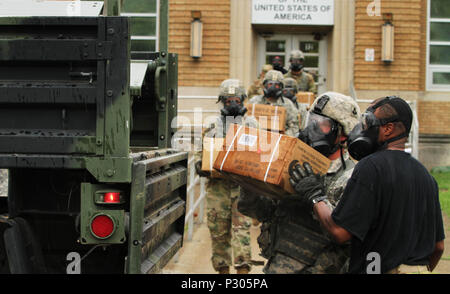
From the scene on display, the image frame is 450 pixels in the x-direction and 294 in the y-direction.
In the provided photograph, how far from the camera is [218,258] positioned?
6453 millimetres

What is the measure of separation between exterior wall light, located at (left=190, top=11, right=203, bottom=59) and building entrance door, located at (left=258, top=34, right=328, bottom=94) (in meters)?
1.76

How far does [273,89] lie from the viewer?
777 cm

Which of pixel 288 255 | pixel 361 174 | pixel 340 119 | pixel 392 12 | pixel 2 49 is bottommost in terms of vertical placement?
pixel 288 255

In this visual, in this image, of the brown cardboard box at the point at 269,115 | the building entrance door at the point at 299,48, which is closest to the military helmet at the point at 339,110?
the brown cardboard box at the point at 269,115

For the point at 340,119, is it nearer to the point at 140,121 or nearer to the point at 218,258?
the point at 140,121

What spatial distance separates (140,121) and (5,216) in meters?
1.79

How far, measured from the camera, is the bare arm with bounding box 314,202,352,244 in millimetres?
3020

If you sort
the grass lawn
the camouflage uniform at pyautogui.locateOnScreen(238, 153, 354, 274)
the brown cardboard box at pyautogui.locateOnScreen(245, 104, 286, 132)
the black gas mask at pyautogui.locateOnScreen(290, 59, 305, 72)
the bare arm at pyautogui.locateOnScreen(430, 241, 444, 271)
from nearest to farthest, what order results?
1. the bare arm at pyautogui.locateOnScreen(430, 241, 444, 271)
2. the camouflage uniform at pyautogui.locateOnScreen(238, 153, 354, 274)
3. the brown cardboard box at pyautogui.locateOnScreen(245, 104, 286, 132)
4. the grass lawn
5. the black gas mask at pyautogui.locateOnScreen(290, 59, 305, 72)

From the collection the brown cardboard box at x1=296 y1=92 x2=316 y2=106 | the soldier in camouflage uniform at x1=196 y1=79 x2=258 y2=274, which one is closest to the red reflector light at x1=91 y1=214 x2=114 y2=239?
the soldier in camouflage uniform at x1=196 y1=79 x2=258 y2=274

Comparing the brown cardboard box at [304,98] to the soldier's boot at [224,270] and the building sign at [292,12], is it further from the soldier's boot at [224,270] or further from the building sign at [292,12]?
the building sign at [292,12]

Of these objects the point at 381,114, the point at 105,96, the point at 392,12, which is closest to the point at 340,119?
the point at 381,114

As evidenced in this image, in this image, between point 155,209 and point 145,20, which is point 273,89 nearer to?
point 155,209

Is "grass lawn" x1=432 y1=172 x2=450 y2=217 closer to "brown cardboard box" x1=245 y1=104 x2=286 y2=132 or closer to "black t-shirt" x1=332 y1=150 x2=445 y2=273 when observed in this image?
"brown cardboard box" x1=245 y1=104 x2=286 y2=132

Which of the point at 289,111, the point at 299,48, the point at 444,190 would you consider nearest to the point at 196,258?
the point at 289,111
